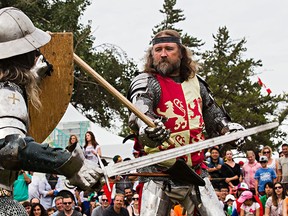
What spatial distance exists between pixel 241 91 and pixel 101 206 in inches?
1226

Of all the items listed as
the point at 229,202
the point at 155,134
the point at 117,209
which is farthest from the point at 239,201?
the point at 155,134

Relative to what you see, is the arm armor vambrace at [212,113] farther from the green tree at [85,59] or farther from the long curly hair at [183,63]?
the green tree at [85,59]

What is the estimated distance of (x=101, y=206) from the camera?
41.8 ft

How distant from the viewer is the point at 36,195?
13398 mm

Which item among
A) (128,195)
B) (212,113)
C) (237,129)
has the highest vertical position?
(212,113)

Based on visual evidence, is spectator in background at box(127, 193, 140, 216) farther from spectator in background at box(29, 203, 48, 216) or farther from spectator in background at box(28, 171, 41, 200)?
spectator in background at box(29, 203, 48, 216)

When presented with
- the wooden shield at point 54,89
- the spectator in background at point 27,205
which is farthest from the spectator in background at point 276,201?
the wooden shield at point 54,89

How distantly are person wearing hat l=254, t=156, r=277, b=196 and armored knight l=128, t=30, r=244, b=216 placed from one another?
6282 mm

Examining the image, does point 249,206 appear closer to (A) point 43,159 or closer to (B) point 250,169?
(B) point 250,169

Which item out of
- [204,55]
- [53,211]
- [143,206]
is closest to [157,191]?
[143,206]

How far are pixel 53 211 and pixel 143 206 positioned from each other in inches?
235

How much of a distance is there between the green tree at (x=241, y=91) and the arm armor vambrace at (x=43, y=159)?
3512 cm

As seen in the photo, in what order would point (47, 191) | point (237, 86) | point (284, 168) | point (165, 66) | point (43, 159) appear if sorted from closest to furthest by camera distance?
point (43, 159)
point (165, 66)
point (47, 191)
point (284, 168)
point (237, 86)

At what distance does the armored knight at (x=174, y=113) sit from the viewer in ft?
23.6
